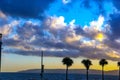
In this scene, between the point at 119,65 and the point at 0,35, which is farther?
the point at 119,65

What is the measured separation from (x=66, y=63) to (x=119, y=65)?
163 feet

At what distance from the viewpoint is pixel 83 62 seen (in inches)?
5428

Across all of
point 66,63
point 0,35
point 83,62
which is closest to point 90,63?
point 83,62

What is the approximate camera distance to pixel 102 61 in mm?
158125

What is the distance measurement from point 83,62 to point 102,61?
72.0ft

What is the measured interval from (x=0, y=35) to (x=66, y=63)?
74.2m

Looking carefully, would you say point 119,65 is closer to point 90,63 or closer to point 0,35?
point 90,63

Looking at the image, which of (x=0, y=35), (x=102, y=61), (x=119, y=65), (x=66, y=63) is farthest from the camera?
(x=119, y=65)

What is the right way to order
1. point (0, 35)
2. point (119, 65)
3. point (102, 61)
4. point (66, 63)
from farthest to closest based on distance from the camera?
1. point (119, 65)
2. point (102, 61)
3. point (66, 63)
4. point (0, 35)

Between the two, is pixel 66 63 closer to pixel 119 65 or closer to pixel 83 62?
pixel 83 62

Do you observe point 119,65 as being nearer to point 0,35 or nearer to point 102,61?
point 102,61

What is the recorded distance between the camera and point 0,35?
185 feet

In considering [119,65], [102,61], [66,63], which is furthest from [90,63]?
[119,65]

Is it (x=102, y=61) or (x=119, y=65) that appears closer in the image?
(x=102, y=61)
